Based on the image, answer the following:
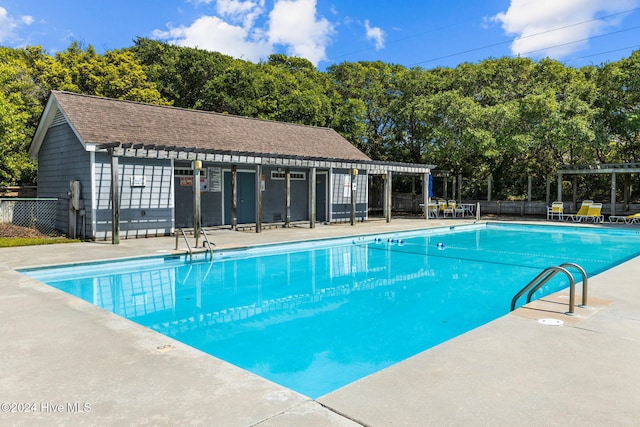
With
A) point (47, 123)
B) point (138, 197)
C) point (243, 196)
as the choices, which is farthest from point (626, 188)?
point (47, 123)

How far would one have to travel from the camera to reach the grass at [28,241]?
10.4 meters

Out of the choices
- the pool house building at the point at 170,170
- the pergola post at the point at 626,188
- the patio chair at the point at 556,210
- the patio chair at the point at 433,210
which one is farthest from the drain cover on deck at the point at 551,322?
the pergola post at the point at 626,188

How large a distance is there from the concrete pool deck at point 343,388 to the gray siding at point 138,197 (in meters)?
7.51

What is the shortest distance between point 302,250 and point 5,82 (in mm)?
12851

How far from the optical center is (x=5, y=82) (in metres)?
16.0

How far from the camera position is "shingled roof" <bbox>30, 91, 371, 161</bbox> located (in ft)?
40.9

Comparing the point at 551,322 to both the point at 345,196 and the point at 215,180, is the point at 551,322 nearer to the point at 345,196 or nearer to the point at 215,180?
the point at 215,180

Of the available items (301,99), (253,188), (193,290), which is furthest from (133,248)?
(301,99)

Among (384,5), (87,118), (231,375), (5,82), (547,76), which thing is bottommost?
(231,375)

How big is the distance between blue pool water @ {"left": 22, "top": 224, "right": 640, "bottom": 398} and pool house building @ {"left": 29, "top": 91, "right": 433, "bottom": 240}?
305 centimetres

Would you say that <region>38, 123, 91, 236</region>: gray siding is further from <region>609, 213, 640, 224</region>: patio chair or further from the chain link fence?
<region>609, 213, 640, 224</region>: patio chair

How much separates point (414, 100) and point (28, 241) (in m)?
18.5

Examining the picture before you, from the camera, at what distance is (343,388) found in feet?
9.91

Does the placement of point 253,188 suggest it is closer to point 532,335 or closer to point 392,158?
point 392,158
